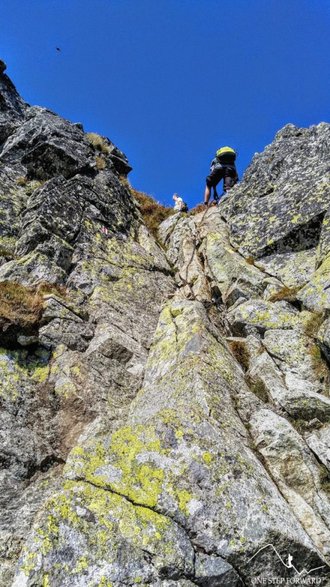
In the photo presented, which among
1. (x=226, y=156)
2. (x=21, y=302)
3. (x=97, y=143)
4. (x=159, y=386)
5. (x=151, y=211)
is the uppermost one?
(x=226, y=156)

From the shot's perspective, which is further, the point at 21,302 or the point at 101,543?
the point at 21,302

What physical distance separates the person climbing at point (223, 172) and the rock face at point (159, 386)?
4.07 meters

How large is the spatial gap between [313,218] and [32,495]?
1419 centimetres

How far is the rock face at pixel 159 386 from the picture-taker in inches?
231

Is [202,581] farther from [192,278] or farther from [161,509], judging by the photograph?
[192,278]

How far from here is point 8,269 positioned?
13484 mm

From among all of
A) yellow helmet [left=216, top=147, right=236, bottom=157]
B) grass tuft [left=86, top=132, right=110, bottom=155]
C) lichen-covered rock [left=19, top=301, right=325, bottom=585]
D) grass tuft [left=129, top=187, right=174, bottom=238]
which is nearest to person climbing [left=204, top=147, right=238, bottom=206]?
yellow helmet [left=216, top=147, right=236, bottom=157]

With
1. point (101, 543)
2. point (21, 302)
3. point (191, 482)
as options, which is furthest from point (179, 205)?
point (101, 543)

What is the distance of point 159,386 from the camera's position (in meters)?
9.41

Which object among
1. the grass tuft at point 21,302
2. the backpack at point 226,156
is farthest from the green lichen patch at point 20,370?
the backpack at point 226,156

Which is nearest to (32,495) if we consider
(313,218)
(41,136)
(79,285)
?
(79,285)

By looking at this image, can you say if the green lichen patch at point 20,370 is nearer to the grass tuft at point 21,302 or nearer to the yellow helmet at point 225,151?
the grass tuft at point 21,302

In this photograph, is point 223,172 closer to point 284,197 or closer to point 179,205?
point 179,205

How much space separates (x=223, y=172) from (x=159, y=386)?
18.9 m
